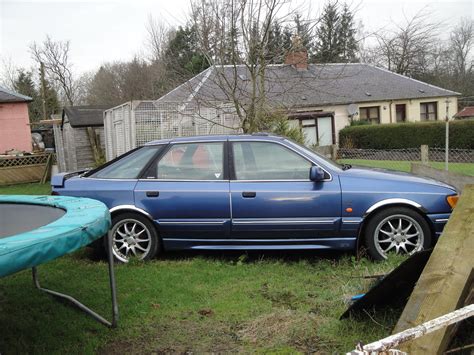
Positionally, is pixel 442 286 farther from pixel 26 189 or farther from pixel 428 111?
pixel 428 111

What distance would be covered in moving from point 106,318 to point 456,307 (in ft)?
9.13

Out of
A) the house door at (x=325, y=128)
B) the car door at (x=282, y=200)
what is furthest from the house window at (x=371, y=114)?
the car door at (x=282, y=200)

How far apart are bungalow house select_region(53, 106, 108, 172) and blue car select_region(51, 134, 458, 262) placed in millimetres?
13238

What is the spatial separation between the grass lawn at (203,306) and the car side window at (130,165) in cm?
109

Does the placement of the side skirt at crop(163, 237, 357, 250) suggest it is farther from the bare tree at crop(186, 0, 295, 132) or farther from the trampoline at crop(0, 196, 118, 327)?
the bare tree at crop(186, 0, 295, 132)

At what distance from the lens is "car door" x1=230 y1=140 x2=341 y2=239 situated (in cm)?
517

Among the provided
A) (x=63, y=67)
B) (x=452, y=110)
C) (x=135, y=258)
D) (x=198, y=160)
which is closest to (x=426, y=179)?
(x=198, y=160)

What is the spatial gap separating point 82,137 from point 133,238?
16.6 metres

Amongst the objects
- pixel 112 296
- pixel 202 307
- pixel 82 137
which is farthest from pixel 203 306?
pixel 82 137

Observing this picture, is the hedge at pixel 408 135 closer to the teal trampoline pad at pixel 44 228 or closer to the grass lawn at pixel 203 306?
the grass lawn at pixel 203 306

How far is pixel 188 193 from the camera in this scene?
544cm

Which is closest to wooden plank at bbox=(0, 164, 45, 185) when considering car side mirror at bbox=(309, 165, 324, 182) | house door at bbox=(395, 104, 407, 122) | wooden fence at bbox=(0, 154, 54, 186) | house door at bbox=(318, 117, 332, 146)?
wooden fence at bbox=(0, 154, 54, 186)

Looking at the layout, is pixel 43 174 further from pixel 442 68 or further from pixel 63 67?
pixel 442 68

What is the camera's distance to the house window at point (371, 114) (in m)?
33.1
